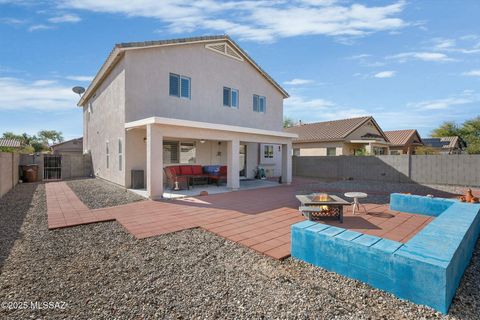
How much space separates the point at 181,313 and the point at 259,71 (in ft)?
51.4

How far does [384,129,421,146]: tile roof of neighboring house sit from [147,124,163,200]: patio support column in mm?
26670

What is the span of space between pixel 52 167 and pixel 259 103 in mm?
14608

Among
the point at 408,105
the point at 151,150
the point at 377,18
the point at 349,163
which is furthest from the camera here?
the point at 408,105

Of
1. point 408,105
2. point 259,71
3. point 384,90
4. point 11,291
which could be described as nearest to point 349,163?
point 384,90

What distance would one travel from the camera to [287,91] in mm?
18109

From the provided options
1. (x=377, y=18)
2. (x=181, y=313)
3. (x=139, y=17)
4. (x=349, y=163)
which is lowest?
(x=181, y=313)

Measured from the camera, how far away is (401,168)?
49.6 ft

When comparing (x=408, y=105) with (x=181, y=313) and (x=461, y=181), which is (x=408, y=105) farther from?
(x=181, y=313)

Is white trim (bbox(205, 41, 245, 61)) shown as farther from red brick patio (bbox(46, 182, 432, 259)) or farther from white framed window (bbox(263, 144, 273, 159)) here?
red brick patio (bbox(46, 182, 432, 259))

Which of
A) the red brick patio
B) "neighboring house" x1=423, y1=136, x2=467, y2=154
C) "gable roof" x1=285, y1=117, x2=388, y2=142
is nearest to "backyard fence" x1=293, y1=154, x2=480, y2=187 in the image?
"gable roof" x1=285, y1=117, x2=388, y2=142

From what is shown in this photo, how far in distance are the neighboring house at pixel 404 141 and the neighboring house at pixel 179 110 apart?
714 inches

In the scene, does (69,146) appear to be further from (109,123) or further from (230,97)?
(230,97)

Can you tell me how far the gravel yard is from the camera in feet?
8.48

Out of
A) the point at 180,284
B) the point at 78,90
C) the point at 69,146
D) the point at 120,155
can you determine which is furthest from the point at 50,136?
the point at 180,284
